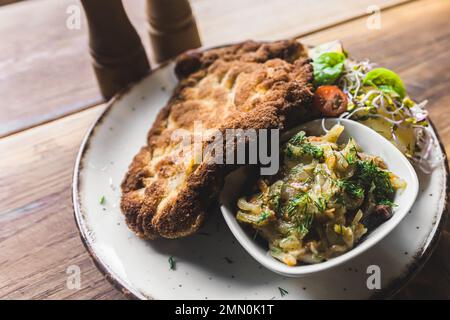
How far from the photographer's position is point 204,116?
2602 mm

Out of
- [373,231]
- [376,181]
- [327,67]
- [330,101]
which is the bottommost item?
[373,231]

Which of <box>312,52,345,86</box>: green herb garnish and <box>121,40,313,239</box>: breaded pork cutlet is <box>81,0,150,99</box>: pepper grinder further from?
<box>312,52,345,86</box>: green herb garnish

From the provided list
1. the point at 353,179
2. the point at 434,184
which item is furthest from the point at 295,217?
the point at 434,184

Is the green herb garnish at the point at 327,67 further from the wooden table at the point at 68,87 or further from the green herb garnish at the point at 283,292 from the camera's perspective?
the green herb garnish at the point at 283,292

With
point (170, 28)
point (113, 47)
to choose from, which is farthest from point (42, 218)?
point (170, 28)

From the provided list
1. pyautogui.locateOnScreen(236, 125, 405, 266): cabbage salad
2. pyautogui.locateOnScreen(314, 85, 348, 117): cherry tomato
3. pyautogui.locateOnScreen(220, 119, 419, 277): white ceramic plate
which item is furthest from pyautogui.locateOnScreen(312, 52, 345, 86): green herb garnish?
pyautogui.locateOnScreen(236, 125, 405, 266): cabbage salad

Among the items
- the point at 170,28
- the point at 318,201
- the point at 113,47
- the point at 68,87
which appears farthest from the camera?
the point at 68,87

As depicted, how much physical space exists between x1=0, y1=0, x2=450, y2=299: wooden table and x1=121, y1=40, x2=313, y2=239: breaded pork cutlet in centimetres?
50

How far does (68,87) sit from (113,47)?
0.68m

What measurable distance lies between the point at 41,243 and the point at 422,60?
9.57 feet

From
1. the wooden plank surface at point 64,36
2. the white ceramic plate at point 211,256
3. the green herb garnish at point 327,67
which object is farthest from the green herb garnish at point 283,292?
the wooden plank surface at point 64,36

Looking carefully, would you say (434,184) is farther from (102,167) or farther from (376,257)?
(102,167)

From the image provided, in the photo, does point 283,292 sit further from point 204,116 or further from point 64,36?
point 64,36

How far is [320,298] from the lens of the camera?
2100 mm
